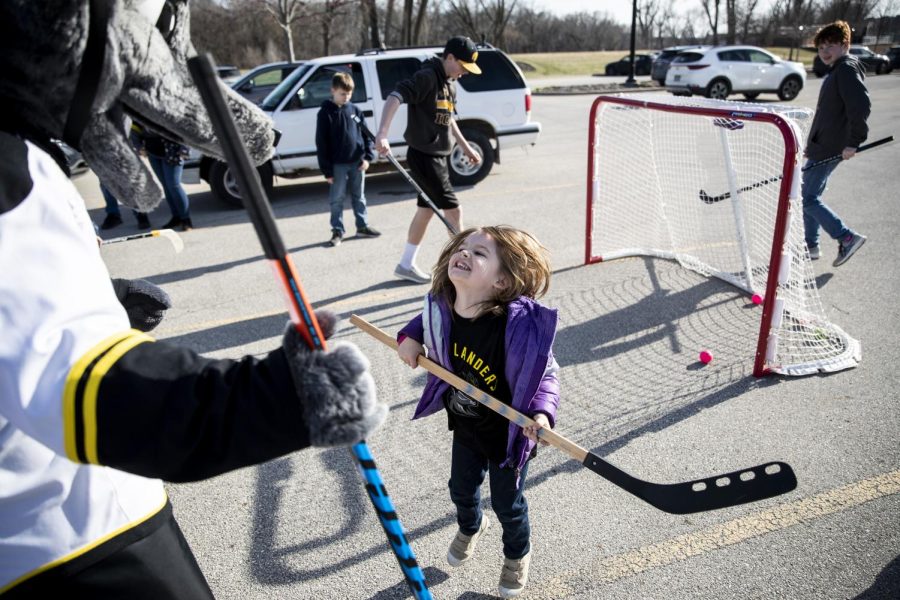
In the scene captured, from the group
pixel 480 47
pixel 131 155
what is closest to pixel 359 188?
pixel 480 47

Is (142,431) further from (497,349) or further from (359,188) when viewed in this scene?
(359,188)

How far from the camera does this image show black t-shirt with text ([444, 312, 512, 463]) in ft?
7.89

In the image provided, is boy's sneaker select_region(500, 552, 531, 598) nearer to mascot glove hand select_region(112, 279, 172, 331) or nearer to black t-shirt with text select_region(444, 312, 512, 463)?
black t-shirt with text select_region(444, 312, 512, 463)

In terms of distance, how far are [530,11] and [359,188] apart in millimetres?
70238

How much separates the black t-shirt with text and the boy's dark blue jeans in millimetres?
64

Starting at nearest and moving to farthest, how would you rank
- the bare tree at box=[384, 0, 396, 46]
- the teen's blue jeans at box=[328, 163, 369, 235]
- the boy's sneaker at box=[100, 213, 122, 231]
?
1. the teen's blue jeans at box=[328, 163, 369, 235]
2. the boy's sneaker at box=[100, 213, 122, 231]
3. the bare tree at box=[384, 0, 396, 46]

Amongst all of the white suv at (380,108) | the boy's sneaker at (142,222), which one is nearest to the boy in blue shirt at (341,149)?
the white suv at (380,108)

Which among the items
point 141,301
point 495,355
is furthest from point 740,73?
point 141,301

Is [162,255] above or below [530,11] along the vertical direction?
below

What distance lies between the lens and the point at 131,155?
50.5 inches

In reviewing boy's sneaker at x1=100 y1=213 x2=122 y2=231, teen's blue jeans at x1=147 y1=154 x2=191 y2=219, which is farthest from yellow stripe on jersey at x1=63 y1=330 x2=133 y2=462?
boy's sneaker at x1=100 y1=213 x2=122 y2=231

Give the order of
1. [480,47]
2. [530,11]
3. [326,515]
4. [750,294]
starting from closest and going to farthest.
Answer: [326,515] → [750,294] → [480,47] → [530,11]

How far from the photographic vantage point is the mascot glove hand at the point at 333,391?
3.43 feet

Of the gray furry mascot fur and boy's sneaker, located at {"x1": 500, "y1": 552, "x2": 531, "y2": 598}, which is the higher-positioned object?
the gray furry mascot fur
